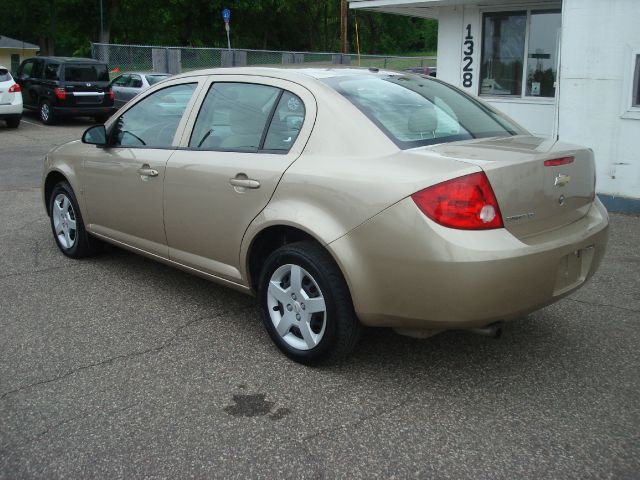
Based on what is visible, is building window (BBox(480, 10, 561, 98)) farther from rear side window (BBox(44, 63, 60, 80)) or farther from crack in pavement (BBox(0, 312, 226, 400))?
rear side window (BBox(44, 63, 60, 80))

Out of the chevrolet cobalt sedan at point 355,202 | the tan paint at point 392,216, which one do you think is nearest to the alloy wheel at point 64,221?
the chevrolet cobalt sedan at point 355,202

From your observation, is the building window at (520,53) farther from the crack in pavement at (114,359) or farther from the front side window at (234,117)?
the crack in pavement at (114,359)

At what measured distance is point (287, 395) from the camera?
3.50 meters

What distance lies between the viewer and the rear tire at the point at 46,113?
18375 millimetres

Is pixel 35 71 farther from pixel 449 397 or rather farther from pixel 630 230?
pixel 449 397

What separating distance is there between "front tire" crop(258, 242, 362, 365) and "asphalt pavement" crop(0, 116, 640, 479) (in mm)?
136

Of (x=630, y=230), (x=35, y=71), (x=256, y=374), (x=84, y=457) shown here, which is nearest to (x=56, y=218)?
(x=256, y=374)

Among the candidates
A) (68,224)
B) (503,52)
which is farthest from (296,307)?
(503,52)

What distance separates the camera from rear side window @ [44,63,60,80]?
712 inches

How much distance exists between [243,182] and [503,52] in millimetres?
7320

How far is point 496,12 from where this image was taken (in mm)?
9984

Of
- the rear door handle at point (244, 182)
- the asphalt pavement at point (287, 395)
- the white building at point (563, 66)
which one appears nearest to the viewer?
the asphalt pavement at point (287, 395)

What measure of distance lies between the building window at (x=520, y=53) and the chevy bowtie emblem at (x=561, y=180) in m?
6.46

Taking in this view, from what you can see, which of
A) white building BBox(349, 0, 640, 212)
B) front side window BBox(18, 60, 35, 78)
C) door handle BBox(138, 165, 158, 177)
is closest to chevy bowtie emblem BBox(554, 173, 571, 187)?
door handle BBox(138, 165, 158, 177)
